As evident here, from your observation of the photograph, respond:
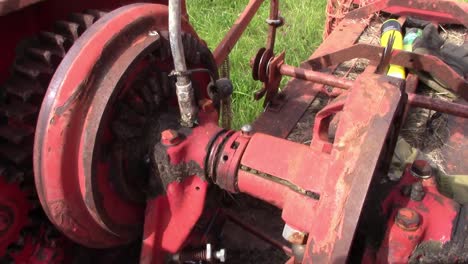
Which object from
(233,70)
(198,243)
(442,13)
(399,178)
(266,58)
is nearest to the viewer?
(399,178)

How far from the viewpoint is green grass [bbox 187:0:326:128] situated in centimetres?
357

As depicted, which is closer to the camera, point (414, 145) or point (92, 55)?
point (92, 55)

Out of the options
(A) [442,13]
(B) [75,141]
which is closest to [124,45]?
(B) [75,141]

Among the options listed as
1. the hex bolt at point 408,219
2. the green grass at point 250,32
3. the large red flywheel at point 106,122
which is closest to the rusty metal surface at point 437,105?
the hex bolt at point 408,219

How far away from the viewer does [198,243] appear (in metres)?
1.76

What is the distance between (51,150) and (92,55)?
A: 0.30 metres

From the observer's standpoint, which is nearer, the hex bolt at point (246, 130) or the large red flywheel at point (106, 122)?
the large red flywheel at point (106, 122)

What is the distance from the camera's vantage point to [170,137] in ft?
4.91

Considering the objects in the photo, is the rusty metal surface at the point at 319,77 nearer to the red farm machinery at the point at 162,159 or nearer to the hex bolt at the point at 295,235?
the red farm machinery at the point at 162,159

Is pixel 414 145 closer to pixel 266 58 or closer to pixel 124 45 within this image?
pixel 266 58

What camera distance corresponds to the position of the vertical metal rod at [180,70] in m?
1.32

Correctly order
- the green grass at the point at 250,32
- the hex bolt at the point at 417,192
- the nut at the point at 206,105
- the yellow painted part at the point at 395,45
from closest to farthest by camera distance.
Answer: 1. the hex bolt at the point at 417,192
2. the nut at the point at 206,105
3. the yellow painted part at the point at 395,45
4. the green grass at the point at 250,32

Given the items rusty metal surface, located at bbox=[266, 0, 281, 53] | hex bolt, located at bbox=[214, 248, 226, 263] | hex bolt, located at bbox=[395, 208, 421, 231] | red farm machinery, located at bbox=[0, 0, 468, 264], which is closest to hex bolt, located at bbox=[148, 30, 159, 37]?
red farm machinery, located at bbox=[0, 0, 468, 264]

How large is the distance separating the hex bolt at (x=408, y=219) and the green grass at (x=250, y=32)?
209 cm
